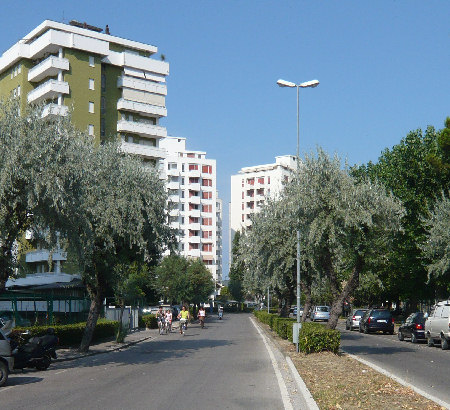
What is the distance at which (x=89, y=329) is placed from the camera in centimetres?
2694

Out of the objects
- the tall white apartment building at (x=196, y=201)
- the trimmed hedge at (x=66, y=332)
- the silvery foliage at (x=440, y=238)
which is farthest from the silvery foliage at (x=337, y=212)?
the tall white apartment building at (x=196, y=201)

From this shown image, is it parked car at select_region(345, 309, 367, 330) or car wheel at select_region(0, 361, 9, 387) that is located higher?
car wheel at select_region(0, 361, 9, 387)

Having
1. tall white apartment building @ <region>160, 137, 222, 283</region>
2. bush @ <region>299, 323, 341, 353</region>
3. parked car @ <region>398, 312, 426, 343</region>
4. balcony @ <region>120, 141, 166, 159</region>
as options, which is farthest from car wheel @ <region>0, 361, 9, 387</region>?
tall white apartment building @ <region>160, 137, 222, 283</region>

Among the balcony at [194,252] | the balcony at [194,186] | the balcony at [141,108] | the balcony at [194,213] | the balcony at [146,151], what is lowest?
the balcony at [194,252]

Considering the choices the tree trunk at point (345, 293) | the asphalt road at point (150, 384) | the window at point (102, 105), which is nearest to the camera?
the asphalt road at point (150, 384)

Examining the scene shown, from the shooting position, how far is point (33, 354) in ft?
63.1

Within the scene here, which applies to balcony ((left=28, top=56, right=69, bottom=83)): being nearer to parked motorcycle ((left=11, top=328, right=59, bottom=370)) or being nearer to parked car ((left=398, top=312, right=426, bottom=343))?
parked car ((left=398, top=312, right=426, bottom=343))

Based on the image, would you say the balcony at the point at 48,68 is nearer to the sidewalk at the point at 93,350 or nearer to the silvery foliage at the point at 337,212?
the sidewalk at the point at 93,350

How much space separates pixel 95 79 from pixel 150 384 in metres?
57.1

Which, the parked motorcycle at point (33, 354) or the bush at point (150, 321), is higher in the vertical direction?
the parked motorcycle at point (33, 354)

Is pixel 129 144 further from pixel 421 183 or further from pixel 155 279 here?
pixel 421 183

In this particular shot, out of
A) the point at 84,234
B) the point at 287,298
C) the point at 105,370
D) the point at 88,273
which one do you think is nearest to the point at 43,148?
the point at 84,234

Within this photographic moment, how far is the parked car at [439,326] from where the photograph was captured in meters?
28.1

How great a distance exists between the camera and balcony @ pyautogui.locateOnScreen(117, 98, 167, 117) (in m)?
71.2
